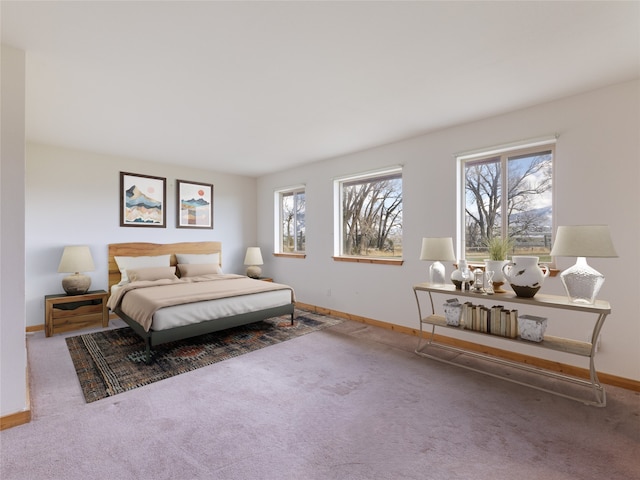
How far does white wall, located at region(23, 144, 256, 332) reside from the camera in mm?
3838

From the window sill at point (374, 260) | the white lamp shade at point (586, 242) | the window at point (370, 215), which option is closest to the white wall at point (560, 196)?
the window sill at point (374, 260)

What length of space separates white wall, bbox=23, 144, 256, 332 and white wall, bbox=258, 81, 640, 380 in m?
2.77

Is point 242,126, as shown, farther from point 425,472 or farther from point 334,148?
point 425,472

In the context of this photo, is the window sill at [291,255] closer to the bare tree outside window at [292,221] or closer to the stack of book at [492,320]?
the bare tree outside window at [292,221]

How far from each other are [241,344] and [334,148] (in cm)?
283

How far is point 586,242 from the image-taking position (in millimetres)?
2057

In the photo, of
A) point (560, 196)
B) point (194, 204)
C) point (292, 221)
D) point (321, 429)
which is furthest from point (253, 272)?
point (560, 196)

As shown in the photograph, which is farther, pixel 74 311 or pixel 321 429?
pixel 74 311

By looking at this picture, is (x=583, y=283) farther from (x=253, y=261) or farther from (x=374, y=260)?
(x=253, y=261)

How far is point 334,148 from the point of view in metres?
4.25

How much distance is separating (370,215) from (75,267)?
155 inches

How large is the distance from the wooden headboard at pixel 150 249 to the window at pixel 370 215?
93.5 inches

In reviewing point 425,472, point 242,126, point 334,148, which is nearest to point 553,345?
point 425,472

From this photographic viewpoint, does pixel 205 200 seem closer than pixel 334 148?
No
